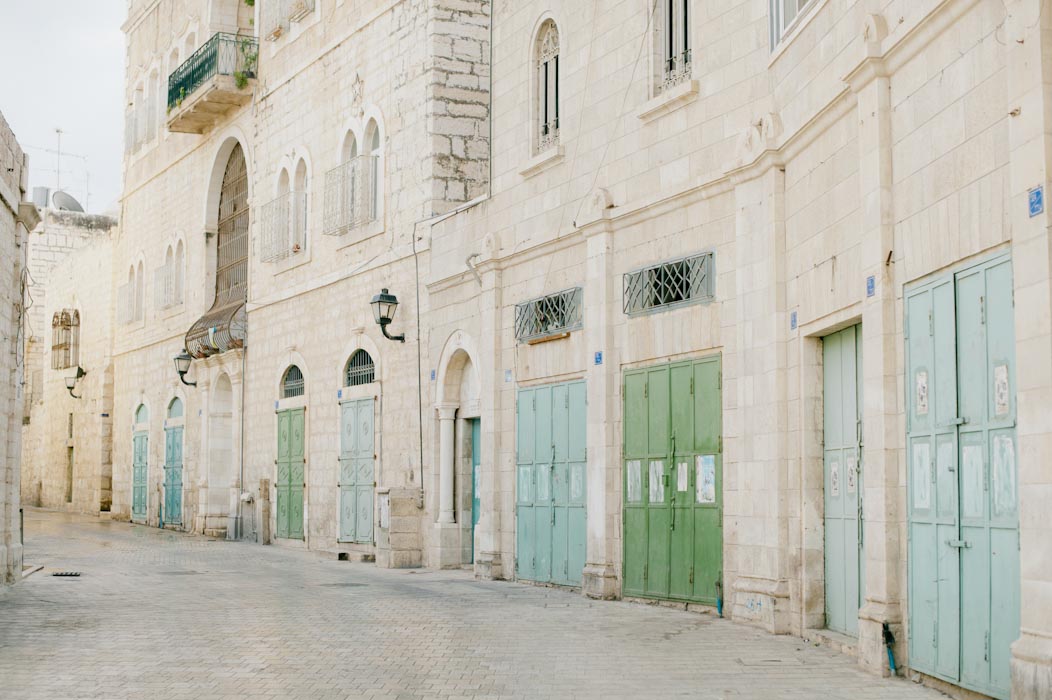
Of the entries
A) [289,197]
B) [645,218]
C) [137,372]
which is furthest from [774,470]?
[137,372]

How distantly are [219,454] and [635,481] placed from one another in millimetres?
15524

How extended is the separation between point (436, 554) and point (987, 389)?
35.7ft

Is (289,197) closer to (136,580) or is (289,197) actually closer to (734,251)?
(136,580)

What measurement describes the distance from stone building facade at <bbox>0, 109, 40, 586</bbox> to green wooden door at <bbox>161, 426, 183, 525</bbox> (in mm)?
12573

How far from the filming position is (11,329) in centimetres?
1489

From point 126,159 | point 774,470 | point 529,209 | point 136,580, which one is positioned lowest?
point 136,580

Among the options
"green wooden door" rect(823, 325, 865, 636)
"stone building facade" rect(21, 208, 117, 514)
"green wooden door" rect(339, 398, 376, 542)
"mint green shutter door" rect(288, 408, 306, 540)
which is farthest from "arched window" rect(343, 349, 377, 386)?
"stone building facade" rect(21, 208, 117, 514)

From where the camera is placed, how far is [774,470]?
10477 millimetres

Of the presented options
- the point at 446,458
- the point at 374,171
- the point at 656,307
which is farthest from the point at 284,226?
the point at 656,307

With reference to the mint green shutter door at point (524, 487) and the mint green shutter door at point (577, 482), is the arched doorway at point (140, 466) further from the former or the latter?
the mint green shutter door at point (577, 482)

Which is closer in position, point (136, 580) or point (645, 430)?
point (645, 430)

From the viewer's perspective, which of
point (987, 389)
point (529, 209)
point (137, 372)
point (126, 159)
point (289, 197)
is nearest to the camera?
point (987, 389)

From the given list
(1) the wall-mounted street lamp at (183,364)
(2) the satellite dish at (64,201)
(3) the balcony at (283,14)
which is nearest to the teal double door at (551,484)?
(3) the balcony at (283,14)

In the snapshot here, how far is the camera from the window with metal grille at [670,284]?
39.0 ft
